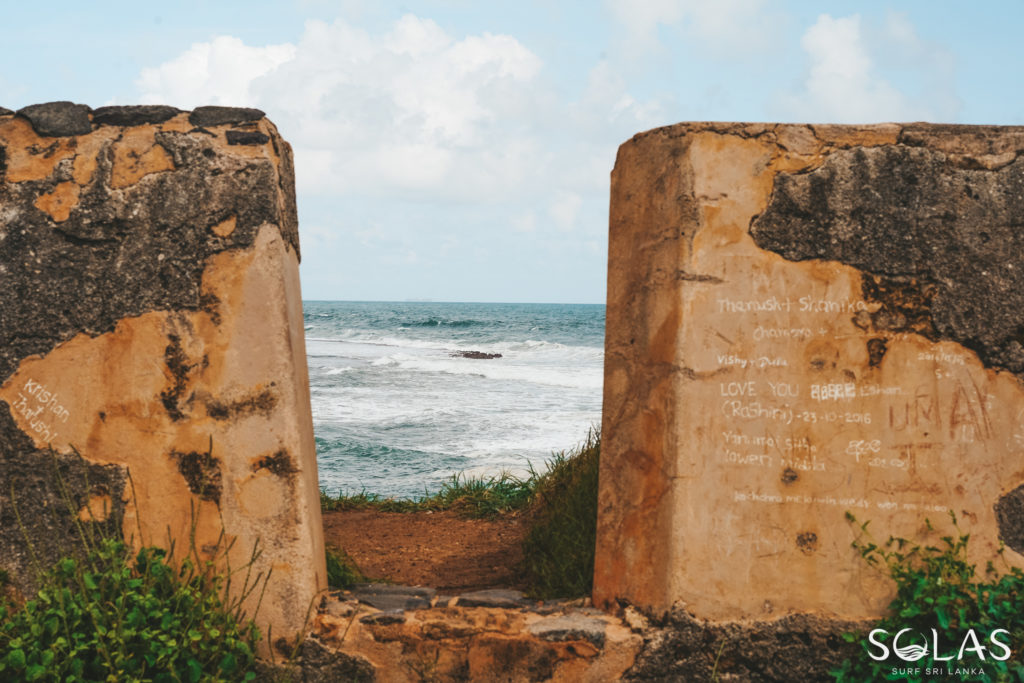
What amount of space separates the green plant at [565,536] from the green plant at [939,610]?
115 centimetres

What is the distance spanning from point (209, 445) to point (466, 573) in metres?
1.90

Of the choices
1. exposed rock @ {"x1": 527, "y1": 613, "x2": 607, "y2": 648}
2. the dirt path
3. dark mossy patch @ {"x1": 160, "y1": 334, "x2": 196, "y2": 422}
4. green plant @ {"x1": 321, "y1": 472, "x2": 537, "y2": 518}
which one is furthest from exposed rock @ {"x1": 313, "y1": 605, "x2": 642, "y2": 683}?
green plant @ {"x1": 321, "y1": 472, "x2": 537, "y2": 518}

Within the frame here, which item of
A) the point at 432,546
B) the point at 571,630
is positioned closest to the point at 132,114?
the point at 571,630

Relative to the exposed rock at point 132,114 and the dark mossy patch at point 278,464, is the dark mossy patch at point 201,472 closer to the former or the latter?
the dark mossy patch at point 278,464

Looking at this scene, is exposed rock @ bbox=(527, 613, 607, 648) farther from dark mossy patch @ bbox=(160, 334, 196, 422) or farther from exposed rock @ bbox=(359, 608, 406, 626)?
dark mossy patch @ bbox=(160, 334, 196, 422)

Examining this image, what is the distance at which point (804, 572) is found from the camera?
2510mm

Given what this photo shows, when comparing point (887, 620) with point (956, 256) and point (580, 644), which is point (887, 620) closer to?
point (580, 644)

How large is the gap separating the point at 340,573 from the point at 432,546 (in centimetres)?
148

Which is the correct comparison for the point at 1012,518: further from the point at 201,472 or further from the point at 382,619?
the point at 201,472

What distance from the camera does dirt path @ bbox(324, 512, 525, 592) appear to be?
388 centimetres

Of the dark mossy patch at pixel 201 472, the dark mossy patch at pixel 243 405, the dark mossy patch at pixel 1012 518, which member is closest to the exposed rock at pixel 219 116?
the dark mossy patch at pixel 243 405

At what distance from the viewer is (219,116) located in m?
2.52

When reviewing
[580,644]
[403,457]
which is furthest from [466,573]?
[403,457]

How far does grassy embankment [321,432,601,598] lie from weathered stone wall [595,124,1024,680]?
88 cm
